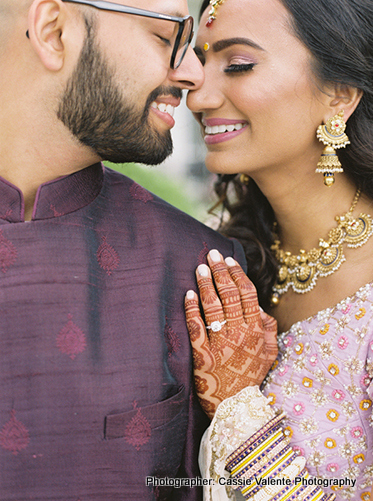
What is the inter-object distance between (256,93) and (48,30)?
597 mm

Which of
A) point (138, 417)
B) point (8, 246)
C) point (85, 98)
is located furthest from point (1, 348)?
point (85, 98)

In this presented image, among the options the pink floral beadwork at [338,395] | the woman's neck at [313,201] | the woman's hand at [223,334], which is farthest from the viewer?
the woman's neck at [313,201]

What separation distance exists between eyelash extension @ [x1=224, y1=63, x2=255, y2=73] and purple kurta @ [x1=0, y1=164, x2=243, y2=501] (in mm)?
536

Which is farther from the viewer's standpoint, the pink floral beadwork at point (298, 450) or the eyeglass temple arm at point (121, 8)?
the pink floral beadwork at point (298, 450)

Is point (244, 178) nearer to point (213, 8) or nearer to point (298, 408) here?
point (213, 8)

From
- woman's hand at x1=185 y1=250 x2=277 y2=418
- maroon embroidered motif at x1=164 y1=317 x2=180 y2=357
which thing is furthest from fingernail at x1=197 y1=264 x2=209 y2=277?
maroon embroidered motif at x1=164 y1=317 x2=180 y2=357

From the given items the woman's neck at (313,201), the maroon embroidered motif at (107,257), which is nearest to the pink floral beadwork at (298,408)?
the woman's neck at (313,201)

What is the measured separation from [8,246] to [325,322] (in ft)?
2.98

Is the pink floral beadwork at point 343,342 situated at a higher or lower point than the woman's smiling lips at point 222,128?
lower

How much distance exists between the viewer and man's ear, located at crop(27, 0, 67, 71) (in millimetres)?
1251

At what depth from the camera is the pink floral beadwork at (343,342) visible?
147 cm

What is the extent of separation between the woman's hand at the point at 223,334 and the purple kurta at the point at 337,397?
0.15 m

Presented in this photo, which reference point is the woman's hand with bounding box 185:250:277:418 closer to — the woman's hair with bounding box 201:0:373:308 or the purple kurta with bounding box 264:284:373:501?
the purple kurta with bounding box 264:284:373:501

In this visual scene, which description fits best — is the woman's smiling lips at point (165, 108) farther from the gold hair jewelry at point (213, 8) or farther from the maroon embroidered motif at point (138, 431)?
the maroon embroidered motif at point (138, 431)
